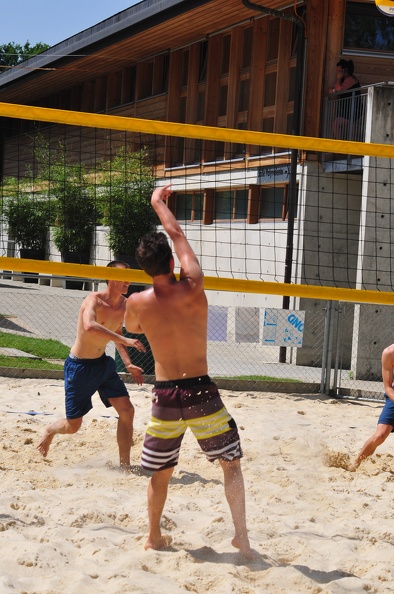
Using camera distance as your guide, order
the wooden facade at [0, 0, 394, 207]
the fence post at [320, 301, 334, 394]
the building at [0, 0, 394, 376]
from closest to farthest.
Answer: the fence post at [320, 301, 334, 394]
the building at [0, 0, 394, 376]
the wooden facade at [0, 0, 394, 207]

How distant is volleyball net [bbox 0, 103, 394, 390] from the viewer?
21.4 ft

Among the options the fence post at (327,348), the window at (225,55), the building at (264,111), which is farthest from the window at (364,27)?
the fence post at (327,348)

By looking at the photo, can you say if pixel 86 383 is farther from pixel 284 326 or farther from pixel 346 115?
pixel 346 115

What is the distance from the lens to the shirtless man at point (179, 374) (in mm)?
4395

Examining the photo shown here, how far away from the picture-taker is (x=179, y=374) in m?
4.43

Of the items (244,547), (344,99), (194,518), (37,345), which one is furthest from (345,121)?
(244,547)

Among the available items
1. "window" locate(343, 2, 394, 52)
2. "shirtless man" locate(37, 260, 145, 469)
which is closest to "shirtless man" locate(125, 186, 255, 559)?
"shirtless man" locate(37, 260, 145, 469)

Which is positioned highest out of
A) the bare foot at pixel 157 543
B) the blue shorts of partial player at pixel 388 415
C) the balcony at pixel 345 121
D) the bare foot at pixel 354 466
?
the balcony at pixel 345 121

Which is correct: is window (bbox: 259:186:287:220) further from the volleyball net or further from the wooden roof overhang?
the wooden roof overhang

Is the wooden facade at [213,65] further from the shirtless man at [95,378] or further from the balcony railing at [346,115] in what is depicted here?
the shirtless man at [95,378]

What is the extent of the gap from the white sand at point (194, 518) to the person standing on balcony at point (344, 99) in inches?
313

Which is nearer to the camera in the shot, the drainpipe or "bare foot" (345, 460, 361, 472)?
"bare foot" (345, 460, 361, 472)

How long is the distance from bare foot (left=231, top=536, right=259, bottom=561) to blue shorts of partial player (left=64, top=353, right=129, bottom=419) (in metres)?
2.21

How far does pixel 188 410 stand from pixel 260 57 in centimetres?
1410
